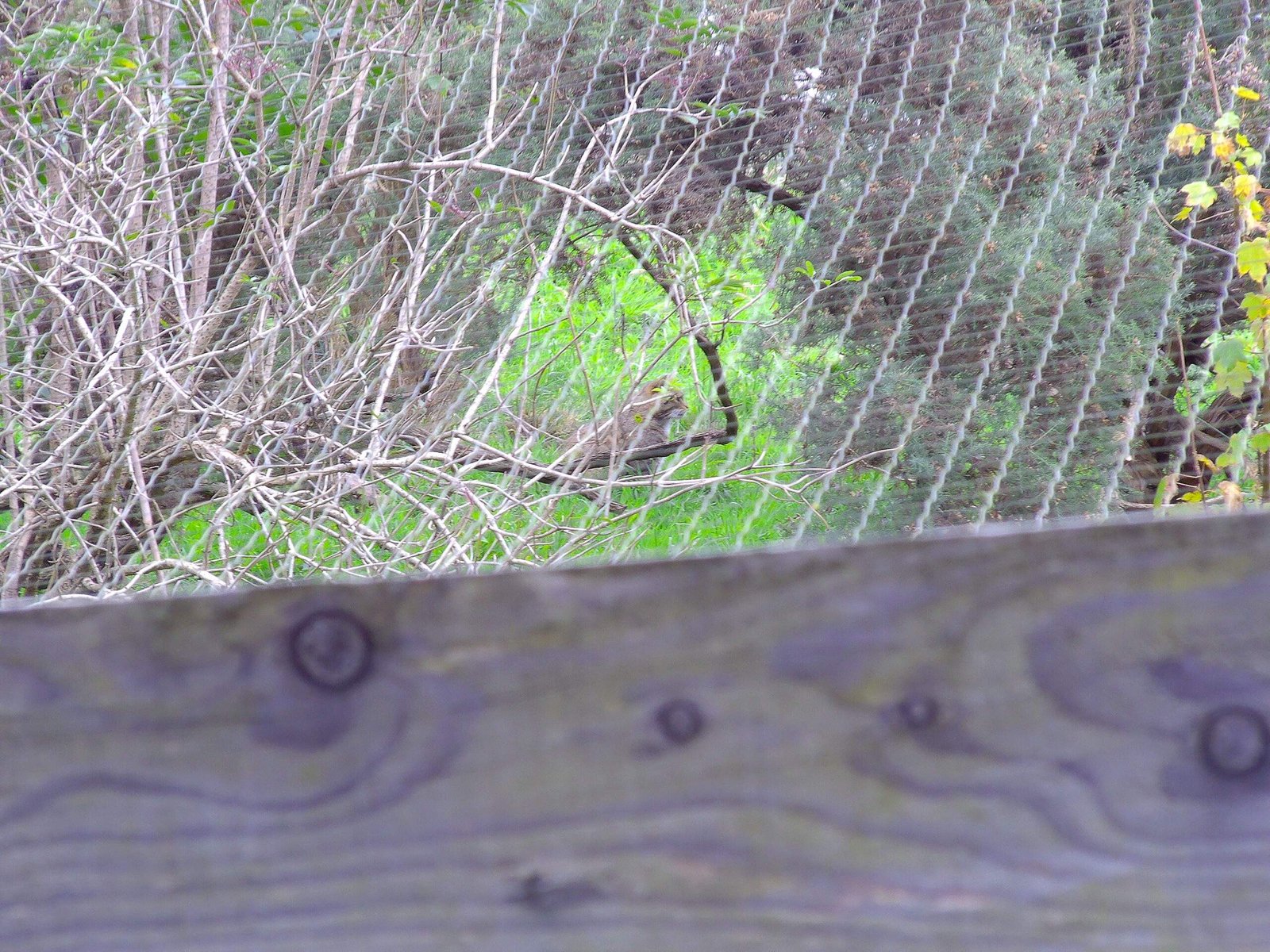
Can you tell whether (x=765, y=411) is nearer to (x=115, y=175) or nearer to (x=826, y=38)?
(x=826, y=38)

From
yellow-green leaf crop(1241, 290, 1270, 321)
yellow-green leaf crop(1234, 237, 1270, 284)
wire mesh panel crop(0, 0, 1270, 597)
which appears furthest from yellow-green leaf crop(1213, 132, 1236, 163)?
yellow-green leaf crop(1241, 290, 1270, 321)

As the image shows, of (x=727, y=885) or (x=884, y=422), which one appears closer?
(x=727, y=885)

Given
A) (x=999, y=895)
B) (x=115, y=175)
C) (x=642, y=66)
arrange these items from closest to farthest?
(x=999, y=895), (x=115, y=175), (x=642, y=66)

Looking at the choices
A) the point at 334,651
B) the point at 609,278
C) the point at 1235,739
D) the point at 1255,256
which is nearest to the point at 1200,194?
the point at 1255,256

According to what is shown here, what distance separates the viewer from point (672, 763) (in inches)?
19.1

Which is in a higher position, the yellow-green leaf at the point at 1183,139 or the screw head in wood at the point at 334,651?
the screw head in wood at the point at 334,651

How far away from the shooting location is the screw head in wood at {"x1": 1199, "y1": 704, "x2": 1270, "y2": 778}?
0.46 m

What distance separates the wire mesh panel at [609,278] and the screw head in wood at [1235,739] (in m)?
1.75

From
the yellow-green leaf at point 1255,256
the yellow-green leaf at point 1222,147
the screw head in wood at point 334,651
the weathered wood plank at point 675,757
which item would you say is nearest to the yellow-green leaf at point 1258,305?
the yellow-green leaf at point 1255,256

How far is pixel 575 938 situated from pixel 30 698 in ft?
0.83

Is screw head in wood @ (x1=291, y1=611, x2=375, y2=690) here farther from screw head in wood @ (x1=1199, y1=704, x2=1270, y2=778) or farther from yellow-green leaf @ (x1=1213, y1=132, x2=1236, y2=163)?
yellow-green leaf @ (x1=1213, y1=132, x2=1236, y2=163)

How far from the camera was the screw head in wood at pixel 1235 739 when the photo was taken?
0.46m

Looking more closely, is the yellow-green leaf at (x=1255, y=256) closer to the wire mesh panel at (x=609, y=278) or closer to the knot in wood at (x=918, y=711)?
the wire mesh panel at (x=609, y=278)

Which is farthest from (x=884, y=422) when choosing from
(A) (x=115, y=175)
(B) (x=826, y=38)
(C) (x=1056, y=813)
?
(C) (x=1056, y=813)
